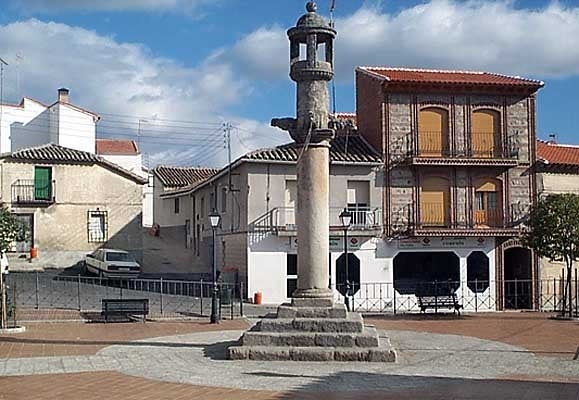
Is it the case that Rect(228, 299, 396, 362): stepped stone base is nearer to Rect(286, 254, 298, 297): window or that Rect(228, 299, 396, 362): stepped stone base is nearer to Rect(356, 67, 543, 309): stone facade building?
Rect(286, 254, 298, 297): window

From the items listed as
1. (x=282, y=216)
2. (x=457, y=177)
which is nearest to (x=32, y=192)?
(x=282, y=216)

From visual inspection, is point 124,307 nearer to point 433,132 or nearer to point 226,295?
point 226,295

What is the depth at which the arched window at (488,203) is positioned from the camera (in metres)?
32.8

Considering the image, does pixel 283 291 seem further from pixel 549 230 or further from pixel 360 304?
pixel 549 230

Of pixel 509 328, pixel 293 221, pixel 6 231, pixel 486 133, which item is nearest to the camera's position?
pixel 6 231

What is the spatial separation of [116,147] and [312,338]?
40453 mm

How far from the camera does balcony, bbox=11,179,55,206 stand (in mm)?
37344

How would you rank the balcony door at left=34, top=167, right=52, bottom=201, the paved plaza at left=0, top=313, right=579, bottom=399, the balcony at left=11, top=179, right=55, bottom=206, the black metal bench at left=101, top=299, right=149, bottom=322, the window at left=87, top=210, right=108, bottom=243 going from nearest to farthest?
1. the paved plaza at left=0, top=313, right=579, bottom=399
2. the black metal bench at left=101, top=299, right=149, bottom=322
3. the balcony at left=11, top=179, right=55, bottom=206
4. the balcony door at left=34, top=167, right=52, bottom=201
5. the window at left=87, top=210, right=108, bottom=243

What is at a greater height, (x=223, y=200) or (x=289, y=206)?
(x=223, y=200)

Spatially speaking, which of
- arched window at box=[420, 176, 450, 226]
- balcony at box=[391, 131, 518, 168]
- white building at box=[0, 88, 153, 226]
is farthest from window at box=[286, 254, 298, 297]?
white building at box=[0, 88, 153, 226]

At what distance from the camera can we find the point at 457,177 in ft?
107

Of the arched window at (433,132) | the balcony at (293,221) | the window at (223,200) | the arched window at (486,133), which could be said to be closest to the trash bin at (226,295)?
the balcony at (293,221)

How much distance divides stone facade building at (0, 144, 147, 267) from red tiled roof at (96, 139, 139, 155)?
1260cm

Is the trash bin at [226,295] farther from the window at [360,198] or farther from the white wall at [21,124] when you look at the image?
the white wall at [21,124]
